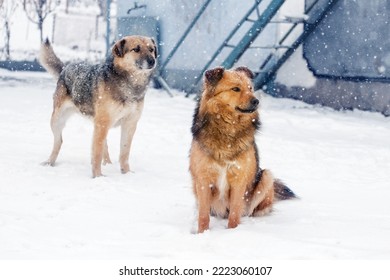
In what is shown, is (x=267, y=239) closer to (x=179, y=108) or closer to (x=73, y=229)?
(x=73, y=229)

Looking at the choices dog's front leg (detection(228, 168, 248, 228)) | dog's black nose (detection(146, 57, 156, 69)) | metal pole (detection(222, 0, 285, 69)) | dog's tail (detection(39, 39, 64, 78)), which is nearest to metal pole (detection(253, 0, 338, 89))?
metal pole (detection(222, 0, 285, 69))

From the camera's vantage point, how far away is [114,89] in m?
6.44

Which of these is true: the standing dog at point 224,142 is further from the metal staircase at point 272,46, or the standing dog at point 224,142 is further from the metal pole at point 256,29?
the metal staircase at point 272,46

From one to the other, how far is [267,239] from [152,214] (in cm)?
127

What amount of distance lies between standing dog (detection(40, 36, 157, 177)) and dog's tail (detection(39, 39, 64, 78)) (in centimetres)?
42

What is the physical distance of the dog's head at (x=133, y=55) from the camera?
6344mm

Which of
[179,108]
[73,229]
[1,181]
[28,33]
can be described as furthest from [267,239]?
[28,33]

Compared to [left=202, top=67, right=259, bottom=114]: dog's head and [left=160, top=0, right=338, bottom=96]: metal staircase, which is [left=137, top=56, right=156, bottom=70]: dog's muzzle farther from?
[left=160, top=0, right=338, bottom=96]: metal staircase

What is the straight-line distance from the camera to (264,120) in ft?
35.4

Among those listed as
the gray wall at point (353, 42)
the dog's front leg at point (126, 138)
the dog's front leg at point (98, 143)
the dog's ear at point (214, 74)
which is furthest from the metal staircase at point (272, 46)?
the dog's ear at point (214, 74)

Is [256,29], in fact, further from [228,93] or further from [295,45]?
[228,93]

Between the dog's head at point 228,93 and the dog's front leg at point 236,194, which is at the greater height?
the dog's head at point 228,93

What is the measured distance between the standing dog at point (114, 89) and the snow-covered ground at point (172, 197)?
1.58 feet

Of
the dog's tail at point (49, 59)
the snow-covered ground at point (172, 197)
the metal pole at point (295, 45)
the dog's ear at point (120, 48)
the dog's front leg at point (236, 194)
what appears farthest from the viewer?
the metal pole at point (295, 45)
